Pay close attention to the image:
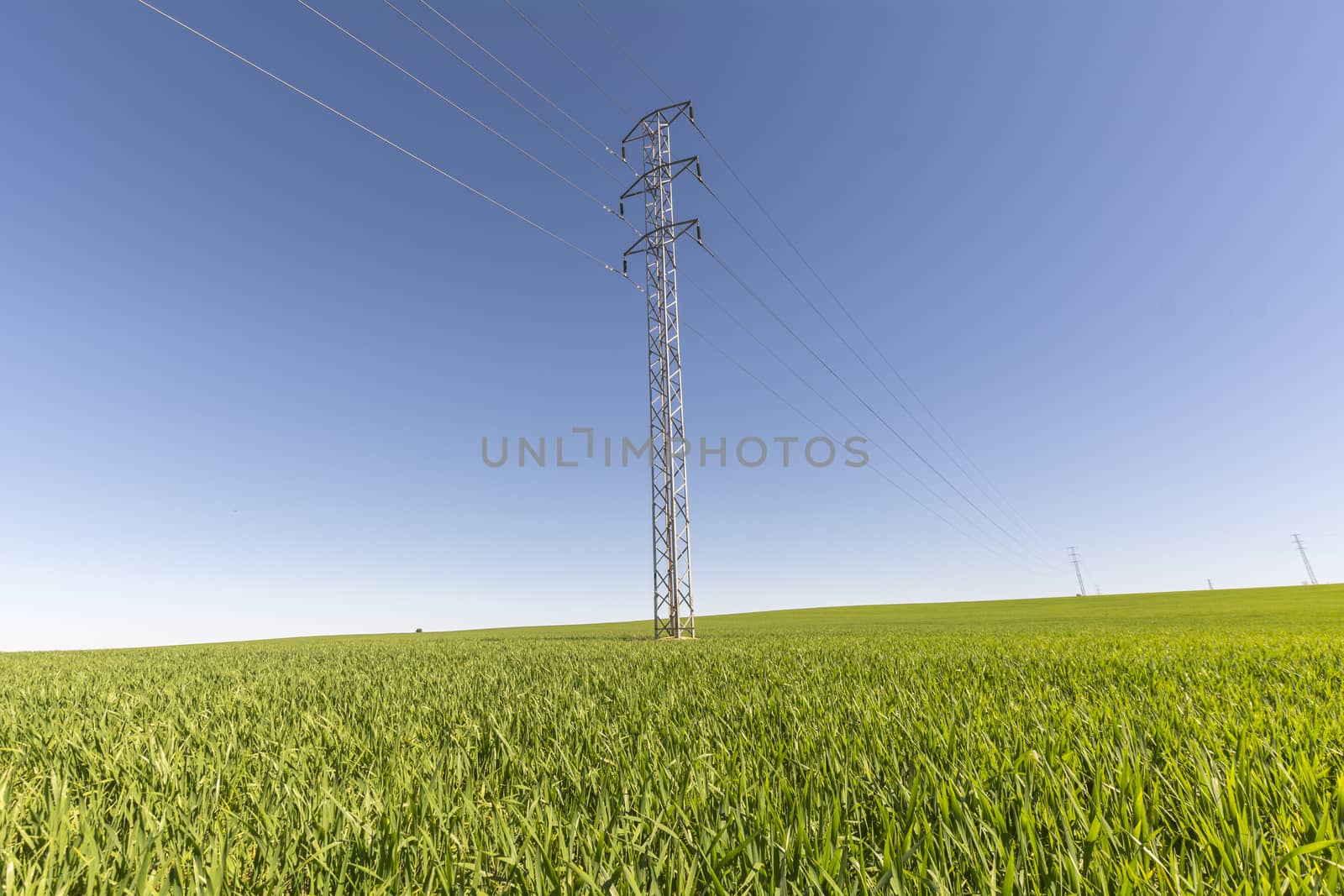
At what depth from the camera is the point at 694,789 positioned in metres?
1.97

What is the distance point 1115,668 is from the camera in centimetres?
531

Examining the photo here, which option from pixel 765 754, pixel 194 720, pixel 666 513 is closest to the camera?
pixel 765 754

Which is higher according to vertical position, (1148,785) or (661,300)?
(661,300)

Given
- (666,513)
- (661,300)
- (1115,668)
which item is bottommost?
(1115,668)

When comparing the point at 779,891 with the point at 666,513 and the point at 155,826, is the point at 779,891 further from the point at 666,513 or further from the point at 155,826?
the point at 666,513

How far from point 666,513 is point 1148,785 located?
15.9 metres

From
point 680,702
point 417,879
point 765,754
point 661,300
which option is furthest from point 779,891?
point 661,300

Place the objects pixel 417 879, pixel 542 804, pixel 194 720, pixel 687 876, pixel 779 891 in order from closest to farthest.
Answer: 1. pixel 779 891
2. pixel 687 876
3. pixel 417 879
4. pixel 542 804
5. pixel 194 720

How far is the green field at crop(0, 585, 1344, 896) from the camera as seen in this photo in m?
1.39

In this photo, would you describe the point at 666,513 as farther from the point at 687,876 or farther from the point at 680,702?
the point at 687,876

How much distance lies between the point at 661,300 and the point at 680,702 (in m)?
16.4

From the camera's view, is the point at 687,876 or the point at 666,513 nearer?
the point at 687,876

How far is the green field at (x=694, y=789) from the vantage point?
1389mm

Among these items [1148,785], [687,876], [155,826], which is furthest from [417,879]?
[1148,785]
